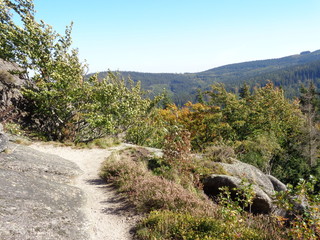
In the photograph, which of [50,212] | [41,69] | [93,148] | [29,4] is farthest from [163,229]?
[29,4]

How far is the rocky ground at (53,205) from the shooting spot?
5023 mm

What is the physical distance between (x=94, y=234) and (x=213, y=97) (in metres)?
26.8

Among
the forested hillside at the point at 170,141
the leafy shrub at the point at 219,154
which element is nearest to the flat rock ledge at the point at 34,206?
the forested hillside at the point at 170,141

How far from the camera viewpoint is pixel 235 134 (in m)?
25.9

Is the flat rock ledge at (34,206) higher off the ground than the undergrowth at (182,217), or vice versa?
the flat rock ledge at (34,206)

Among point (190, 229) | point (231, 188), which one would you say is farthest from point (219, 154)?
point (190, 229)

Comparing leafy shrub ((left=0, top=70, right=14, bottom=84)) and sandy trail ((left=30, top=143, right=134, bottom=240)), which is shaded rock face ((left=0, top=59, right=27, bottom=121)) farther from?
sandy trail ((left=30, top=143, right=134, bottom=240))

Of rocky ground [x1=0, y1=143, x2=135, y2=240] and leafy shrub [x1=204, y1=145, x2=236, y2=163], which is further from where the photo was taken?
leafy shrub [x1=204, y1=145, x2=236, y2=163]

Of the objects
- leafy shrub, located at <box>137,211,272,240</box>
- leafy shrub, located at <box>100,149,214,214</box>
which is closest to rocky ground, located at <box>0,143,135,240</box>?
leafy shrub, located at <box>100,149,214,214</box>

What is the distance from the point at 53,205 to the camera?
20.5 ft

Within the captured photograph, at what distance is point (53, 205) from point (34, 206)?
24.6 inches

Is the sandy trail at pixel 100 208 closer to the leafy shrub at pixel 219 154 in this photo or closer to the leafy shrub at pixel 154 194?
the leafy shrub at pixel 154 194

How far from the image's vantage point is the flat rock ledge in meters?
4.82

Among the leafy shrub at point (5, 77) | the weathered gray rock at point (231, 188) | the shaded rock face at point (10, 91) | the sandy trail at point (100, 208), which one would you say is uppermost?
the leafy shrub at point (5, 77)
